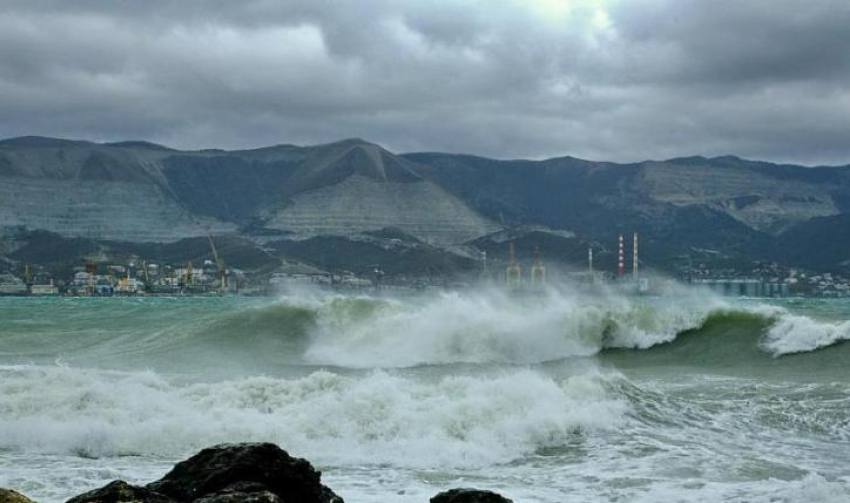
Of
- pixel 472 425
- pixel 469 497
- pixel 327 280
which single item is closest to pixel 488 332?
pixel 472 425

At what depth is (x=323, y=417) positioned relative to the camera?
18000mm

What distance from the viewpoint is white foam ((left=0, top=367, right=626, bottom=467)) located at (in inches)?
648

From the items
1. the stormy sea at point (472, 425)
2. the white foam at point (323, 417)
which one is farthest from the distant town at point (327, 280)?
the white foam at point (323, 417)

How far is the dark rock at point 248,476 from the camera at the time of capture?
9602 mm

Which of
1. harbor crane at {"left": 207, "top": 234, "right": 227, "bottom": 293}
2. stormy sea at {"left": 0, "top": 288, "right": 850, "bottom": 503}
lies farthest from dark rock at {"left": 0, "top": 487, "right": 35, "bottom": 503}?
harbor crane at {"left": 207, "top": 234, "right": 227, "bottom": 293}

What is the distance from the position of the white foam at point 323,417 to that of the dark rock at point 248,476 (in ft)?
18.5

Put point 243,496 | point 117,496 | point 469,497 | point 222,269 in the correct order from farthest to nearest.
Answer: point 222,269 < point 469,497 < point 243,496 < point 117,496

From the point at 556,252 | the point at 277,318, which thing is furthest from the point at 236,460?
the point at 556,252

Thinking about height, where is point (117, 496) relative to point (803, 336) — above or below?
above

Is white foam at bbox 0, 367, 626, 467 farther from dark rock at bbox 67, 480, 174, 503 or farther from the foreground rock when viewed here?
dark rock at bbox 67, 480, 174, 503

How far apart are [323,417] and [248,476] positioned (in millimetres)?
8419

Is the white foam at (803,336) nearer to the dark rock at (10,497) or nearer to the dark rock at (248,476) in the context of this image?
the dark rock at (248,476)

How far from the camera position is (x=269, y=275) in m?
→ 170

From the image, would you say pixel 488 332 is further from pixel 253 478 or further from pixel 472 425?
pixel 253 478
